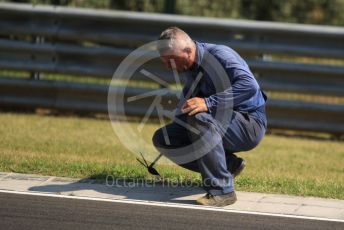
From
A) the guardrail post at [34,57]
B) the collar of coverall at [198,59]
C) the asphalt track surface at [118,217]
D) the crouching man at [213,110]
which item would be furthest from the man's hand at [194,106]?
the guardrail post at [34,57]

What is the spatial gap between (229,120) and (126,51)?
462 cm

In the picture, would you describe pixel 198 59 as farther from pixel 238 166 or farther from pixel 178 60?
pixel 238 166

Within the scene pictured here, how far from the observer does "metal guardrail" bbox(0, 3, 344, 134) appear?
11.2 metres

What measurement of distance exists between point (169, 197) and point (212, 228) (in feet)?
3.78

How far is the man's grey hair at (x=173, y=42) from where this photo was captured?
7.04 m

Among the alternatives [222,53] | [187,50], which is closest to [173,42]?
[187,50]

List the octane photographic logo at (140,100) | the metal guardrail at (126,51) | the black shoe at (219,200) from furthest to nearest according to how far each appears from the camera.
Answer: the metal guardrail at (126,51) → the octane photographic logo at (140,100) → the black shoe at (219,200)

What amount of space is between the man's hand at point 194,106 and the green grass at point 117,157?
117 centimetres

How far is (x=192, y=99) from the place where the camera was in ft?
23.4

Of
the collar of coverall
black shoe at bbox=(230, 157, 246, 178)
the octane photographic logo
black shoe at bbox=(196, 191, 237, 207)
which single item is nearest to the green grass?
the octane photographic logo

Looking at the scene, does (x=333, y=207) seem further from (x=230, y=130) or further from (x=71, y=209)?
(x=71, y=209)

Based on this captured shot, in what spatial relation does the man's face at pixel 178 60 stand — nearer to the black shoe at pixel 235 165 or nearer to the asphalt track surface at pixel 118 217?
the black shoe at pixel 235 165

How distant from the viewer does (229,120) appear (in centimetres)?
730

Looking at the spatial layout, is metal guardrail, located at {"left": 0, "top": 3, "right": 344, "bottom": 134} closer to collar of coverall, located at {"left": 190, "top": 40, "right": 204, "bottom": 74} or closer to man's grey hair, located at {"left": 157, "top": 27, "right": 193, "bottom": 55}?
collar of coverall, located at {"left": 190, "top": 40, "right": 204, "bottom": 74}
